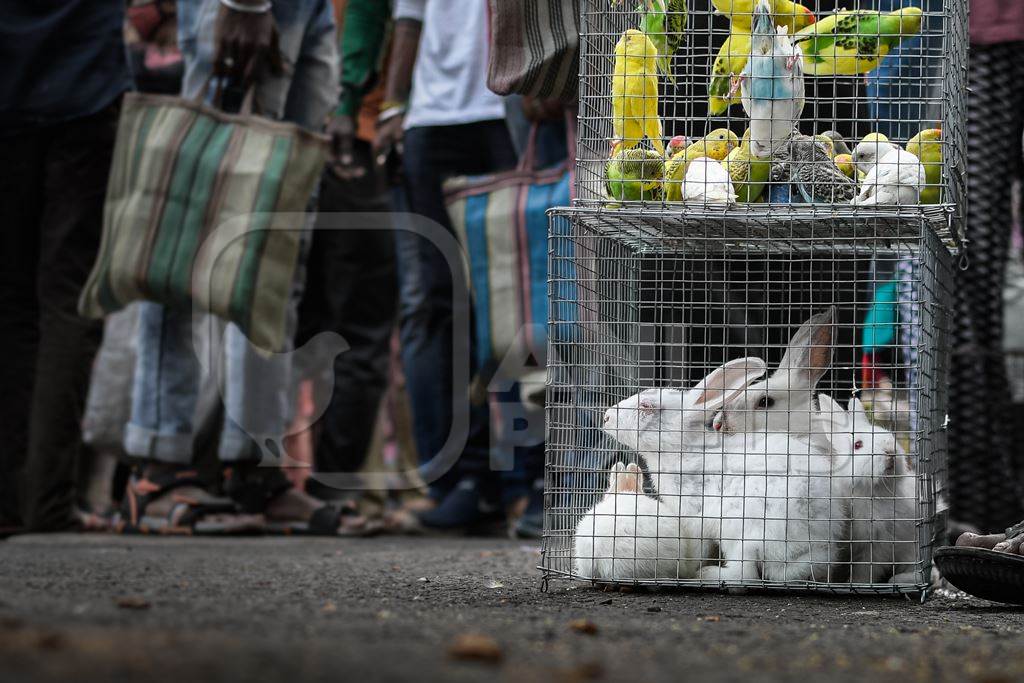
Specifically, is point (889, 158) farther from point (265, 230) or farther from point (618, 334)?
point (265, 230)

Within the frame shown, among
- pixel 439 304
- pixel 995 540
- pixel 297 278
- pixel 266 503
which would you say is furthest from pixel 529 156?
pixel 995 540

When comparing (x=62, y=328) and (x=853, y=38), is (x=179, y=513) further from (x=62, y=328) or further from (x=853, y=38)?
(x=853, y=38)

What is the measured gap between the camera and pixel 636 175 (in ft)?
8.77

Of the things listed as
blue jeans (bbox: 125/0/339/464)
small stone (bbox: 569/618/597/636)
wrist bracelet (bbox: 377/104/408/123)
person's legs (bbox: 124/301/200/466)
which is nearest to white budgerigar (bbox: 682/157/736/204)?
small stone (bbox: 569/618/597/636)

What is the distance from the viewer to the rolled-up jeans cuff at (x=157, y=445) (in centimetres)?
429

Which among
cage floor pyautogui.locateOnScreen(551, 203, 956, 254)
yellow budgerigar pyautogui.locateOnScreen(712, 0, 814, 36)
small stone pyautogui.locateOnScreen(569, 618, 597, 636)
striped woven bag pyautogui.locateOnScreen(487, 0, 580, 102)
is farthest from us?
striped woven bag pyautogui.locateOnScreen(487, 0, 580, 102)

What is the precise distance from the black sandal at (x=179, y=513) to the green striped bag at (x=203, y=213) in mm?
686

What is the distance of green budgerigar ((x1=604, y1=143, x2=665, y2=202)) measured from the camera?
2.66 m

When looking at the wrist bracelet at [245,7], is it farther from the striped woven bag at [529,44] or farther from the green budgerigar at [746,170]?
the green budgerigar at [746,170]

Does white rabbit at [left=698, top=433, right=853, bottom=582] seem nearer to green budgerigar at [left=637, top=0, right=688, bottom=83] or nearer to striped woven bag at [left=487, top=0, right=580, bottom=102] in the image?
green budgerigar at [left=637, top=0, right=688, bottom=83]

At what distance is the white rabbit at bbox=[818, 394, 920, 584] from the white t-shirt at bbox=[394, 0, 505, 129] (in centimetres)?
212

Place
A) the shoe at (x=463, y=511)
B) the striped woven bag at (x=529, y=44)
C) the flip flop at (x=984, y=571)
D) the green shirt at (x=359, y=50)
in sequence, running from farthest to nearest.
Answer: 1. the green shirt at (x=359, y=50)
2. the shoe at (x=463, y=511)
3. the striped woven bag at (x=529, y=44)
4. the flip flop at (x=984, y=571)

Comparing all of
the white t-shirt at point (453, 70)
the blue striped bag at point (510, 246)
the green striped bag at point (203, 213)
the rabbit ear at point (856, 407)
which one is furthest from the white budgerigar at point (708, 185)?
the white t-shirt at point (453, 70)

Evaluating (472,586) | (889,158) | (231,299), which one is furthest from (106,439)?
(889,158)
